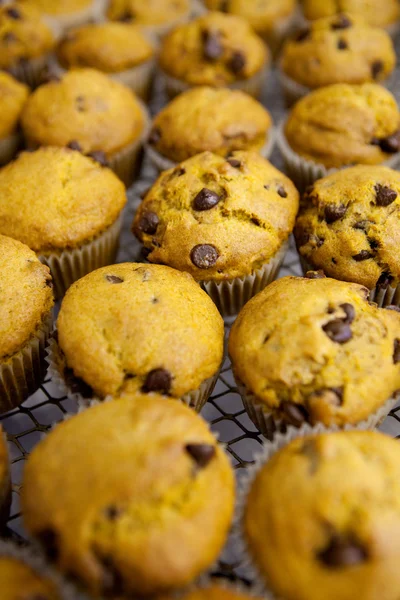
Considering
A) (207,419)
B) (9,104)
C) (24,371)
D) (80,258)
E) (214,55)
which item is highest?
(214,55)

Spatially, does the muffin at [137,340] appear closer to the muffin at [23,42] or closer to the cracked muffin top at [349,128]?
the cracked muffin top at [349,128]

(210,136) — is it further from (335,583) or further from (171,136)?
(335,583)

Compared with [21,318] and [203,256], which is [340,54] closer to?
[203,256]

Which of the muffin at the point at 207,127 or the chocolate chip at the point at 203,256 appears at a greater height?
the muffin at the point at 207,127

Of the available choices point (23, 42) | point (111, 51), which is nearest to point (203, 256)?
point (111, 51)

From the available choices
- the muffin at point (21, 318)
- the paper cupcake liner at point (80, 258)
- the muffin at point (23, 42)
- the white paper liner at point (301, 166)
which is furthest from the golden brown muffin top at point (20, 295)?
the muffin at point (23, 42)

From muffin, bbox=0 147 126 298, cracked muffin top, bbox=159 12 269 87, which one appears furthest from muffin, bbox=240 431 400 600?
cracked muffin top, bbox=159 12 269 87

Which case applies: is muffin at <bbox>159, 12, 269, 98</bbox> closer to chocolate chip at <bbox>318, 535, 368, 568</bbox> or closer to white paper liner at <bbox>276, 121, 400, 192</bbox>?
white paper liner at <bbox>276, 121, 400, 192</bbox>
